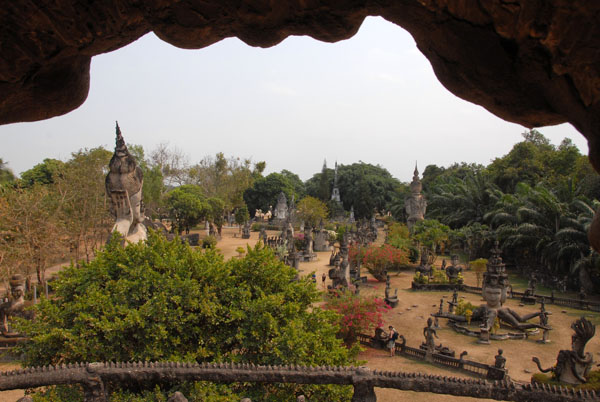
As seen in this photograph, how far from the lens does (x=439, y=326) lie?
16.7 metres

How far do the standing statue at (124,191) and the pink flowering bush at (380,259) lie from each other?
49.2 feet

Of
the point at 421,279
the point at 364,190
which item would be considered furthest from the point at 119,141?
the point at 364,190

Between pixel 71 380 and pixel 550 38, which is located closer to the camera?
pixel 550 38

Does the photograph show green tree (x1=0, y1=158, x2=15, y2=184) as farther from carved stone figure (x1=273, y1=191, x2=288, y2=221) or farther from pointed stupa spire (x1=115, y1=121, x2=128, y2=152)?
pointed stupa spire (x1=115, y1=121, x2=128, y2=152)

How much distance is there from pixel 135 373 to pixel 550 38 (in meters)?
6.81

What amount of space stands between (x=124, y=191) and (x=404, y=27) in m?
12.7

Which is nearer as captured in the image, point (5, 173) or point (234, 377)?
point (234, 377)

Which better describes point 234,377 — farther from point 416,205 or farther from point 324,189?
point 324,189

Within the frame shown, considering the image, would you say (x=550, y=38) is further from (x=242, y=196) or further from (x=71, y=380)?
(x=242, y=196)

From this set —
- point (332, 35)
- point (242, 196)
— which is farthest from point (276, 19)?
point (242, 196)

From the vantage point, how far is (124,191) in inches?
535

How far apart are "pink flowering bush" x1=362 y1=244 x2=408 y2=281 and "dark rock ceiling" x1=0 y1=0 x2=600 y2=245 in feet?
72.1

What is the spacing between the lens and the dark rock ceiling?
2.33 meters

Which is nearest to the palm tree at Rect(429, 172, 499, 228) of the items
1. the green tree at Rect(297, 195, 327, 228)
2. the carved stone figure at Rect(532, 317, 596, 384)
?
the green tree at Rect(297, 195, 327, 228)
